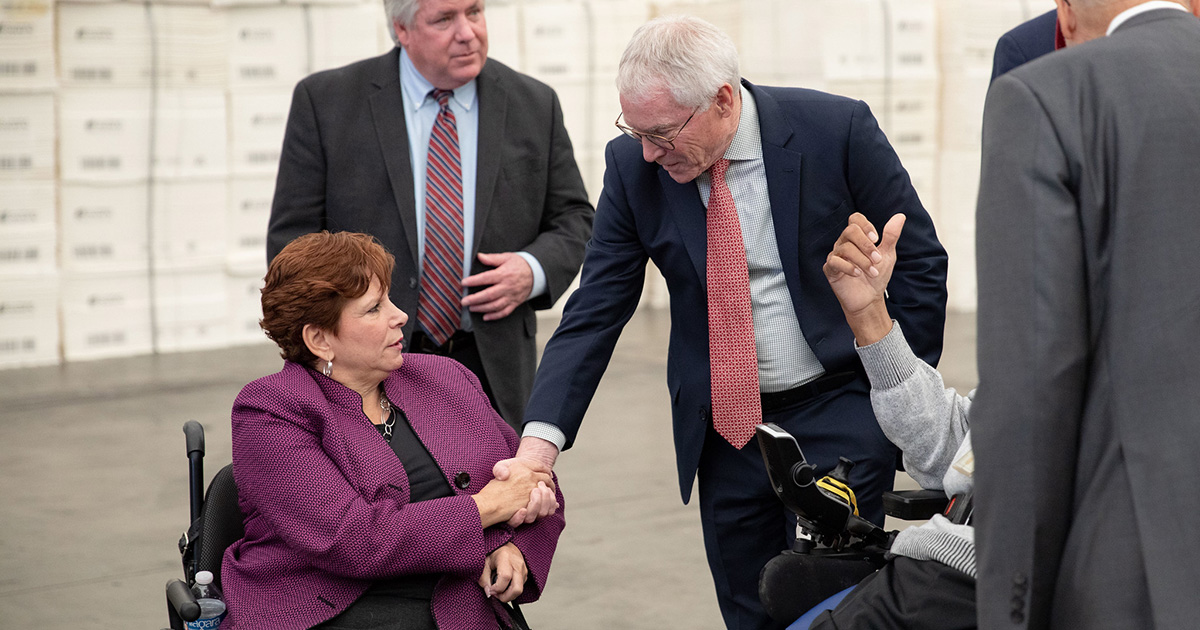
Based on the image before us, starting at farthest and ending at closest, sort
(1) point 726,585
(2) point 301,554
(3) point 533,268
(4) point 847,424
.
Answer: (3) point 533,268 < (1) point 726,585 < (4) point 847,424 < (2) point 301,554

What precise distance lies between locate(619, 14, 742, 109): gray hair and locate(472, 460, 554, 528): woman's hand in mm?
743

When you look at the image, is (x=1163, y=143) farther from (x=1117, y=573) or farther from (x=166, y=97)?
(x=166, y=97)

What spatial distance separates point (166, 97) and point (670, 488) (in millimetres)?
3567

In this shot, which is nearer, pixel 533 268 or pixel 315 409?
pixel 315 409

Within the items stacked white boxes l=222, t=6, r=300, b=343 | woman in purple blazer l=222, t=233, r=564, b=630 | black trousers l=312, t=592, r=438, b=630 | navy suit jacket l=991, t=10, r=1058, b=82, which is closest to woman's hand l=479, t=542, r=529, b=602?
woman in purple blazer l=222, t=233, r=564, b=630

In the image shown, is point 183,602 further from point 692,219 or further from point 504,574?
point 692,219

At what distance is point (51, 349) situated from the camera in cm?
653

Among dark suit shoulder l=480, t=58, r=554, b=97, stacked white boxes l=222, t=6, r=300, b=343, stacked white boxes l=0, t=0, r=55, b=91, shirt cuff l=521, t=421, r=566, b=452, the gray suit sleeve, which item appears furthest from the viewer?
stacked white boxes l=222, t=6, r=300, b=343

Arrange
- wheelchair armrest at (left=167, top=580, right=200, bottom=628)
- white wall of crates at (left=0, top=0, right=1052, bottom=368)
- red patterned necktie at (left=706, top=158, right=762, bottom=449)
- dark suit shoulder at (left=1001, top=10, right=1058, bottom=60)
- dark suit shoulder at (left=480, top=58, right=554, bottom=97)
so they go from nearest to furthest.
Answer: wheelchair armrest at (left=167, top=580, right=200, bottom=628) < red patterned necktie at (left=706, top=158, right=762, bottom=449) < dark suit shoulder at (left=1001, top=10, right=1058, bottom=60) < dark suit shoulder at (left=480, top=58, right=554, bottom=97) < white wall of crates at (left=0, top=0, right=1052, bottom=368)

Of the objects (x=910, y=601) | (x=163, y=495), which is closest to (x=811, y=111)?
(x=910, y=601)

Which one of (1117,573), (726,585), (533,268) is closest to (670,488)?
(533,268)

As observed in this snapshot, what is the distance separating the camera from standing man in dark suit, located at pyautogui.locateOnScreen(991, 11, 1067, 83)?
2.91 m

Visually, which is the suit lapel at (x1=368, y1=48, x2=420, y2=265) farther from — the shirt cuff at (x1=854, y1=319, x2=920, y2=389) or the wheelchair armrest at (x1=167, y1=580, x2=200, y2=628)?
the shirt cuff at (x1=854, y1=319, x2=920, y2=389)

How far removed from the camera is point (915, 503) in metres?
2.05
